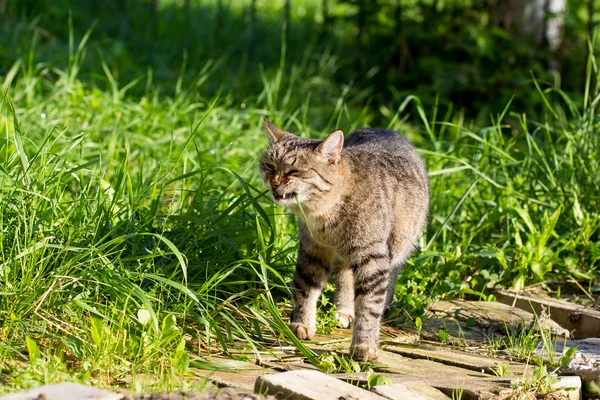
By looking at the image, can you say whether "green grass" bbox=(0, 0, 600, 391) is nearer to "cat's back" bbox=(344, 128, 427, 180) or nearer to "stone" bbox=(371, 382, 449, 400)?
"cat's back" bbox=(344, 128, 427, 180)

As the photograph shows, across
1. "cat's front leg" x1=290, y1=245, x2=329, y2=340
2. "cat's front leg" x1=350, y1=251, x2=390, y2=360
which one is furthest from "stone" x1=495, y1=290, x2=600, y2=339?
"cat's front leg" x1=290, y1=245, x2=329, y2=340

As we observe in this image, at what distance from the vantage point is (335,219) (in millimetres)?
3734

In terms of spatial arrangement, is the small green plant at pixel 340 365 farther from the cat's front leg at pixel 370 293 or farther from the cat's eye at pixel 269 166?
the cat's eye at pixel 269 166

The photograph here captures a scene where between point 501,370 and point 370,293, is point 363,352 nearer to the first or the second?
point 370,293

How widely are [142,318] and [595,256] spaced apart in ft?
9.21

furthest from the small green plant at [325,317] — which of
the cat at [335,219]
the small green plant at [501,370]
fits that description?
the small green plant at [501,370]

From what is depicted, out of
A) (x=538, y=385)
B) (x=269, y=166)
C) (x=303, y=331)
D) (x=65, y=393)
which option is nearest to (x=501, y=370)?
(x=538, y=385)

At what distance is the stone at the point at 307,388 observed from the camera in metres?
2.68

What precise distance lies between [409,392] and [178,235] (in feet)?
4.66

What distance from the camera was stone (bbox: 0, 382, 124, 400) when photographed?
2336 mm

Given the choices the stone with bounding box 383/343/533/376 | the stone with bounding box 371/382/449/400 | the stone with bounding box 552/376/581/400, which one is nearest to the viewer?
the stone with bounding box 371/382/449/400

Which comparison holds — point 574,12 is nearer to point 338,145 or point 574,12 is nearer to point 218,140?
point 218,140

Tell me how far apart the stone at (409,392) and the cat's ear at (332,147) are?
3.85 feet

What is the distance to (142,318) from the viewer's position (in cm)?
308
